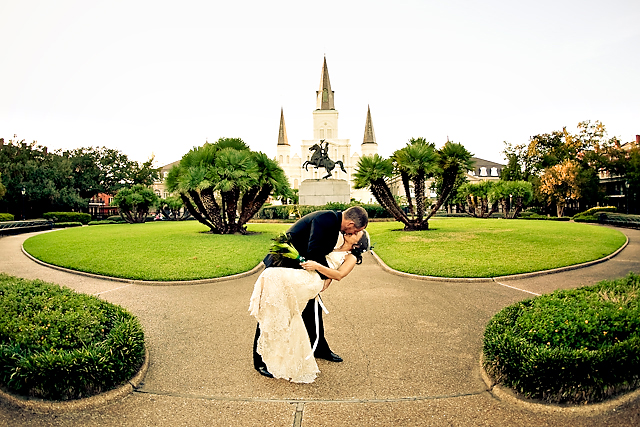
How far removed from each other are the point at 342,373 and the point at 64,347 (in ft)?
10.8

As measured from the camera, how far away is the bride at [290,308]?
188 inches

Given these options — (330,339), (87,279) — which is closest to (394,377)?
(330,339)

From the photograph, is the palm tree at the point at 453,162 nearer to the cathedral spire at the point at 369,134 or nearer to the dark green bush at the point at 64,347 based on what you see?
the dark green bush at the point at 64,347

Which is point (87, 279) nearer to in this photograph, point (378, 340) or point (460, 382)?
point (378, 340)

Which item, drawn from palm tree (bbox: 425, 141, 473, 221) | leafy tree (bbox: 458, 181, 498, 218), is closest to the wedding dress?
palm tree (bbox: 425, 141, 473, 221)

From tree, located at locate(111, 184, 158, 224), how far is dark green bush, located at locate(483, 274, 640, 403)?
138 ft

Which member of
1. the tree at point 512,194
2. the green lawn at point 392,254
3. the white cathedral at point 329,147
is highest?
the white cathedral at point 329,147

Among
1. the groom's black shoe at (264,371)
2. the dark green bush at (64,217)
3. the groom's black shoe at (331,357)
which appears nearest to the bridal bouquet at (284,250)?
the groom's black shoe at (264,371)

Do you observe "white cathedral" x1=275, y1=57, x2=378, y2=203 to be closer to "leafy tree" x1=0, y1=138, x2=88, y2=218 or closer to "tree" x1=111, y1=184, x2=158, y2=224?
"leafy tree" x1=0, y1=138, x2=88, y2=218

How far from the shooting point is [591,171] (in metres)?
51.5

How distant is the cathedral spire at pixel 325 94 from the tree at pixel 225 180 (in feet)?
267

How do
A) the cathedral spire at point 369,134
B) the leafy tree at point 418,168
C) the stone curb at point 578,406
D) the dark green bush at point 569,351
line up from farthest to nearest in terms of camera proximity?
the cathedral spire at point 369,134 < the leafy tree at point 418,168 < the dark green bush at point 569,351 < the stone curb at point 578,406

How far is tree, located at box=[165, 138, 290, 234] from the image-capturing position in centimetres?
2334

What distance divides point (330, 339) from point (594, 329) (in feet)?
11.7
